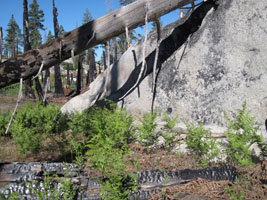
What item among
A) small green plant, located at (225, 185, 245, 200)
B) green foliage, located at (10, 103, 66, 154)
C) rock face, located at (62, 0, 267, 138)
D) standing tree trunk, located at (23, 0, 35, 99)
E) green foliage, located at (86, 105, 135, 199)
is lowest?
small green plant, located at (225, 185, 245, 200)

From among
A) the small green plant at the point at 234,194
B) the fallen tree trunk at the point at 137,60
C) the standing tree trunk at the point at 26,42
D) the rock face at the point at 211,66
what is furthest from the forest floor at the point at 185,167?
the standing tree trunk at the point at 26,42

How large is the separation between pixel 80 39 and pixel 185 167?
3466 millimetres

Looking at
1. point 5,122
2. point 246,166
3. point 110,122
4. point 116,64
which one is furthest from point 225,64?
point 5,122

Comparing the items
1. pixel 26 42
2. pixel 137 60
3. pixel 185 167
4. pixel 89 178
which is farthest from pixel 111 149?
pixel 26 42

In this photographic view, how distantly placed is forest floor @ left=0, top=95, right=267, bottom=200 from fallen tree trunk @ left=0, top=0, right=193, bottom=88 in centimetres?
190

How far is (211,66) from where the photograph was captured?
486cm

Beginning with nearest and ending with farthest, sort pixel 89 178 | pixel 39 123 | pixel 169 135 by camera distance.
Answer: pixel 89 178 < pixel 169 135 < pixel 39 123

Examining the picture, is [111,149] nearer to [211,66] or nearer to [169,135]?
[169,135]

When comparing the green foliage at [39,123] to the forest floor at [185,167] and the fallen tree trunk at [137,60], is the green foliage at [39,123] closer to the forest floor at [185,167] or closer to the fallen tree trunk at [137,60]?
the forest floor at [185,167]

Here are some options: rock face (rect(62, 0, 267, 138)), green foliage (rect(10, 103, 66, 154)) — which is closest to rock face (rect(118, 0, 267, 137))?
rock face (rect(62, 0, 267, 138))

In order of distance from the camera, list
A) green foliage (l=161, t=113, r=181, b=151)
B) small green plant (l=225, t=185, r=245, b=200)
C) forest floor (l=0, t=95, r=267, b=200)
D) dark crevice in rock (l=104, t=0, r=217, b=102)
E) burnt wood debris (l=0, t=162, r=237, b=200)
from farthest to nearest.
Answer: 1. dark crevice in rock (l=104, t=0, r=217, b=102)
2. green foliage (l=161, t=113, r=181, b=151)
3. burnt wood debris (l=0, t=162, r=237, b=200)
4. forest floor (l=0, t=95, r=267, b=200)
5. small green plant (l=225, t=185, r=245, b=200)

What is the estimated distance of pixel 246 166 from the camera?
3.23 m

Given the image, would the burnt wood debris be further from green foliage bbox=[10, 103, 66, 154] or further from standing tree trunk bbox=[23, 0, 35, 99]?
standing tree trunk bbox=[23, 0, 35, 99]

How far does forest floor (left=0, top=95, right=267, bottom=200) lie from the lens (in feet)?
8.28
